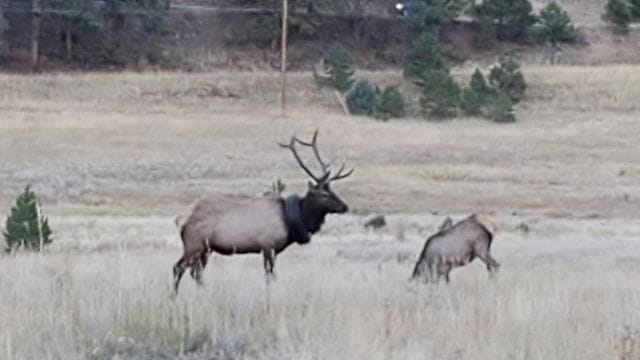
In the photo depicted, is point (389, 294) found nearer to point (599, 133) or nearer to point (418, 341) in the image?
point (418, 341)

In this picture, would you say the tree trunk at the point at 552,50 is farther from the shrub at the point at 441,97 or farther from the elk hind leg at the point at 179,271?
the elk hind leg at the point at 179,271

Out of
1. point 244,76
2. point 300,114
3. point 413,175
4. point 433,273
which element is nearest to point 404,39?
→ point 244,76

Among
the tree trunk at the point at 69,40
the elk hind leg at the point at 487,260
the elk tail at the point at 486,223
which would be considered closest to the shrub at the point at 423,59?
the tree trunk at the point at 69,40

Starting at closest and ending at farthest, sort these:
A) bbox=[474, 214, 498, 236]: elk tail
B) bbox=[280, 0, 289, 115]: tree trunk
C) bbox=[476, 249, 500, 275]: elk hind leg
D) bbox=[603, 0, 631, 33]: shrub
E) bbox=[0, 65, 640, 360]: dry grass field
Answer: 1. bbox=[0, 65, 640, 360]: dry grass field
2. bbox=[476, 249, 500, 275]: elk hind leg
3. bbox=[474, 214, 498, 236]: elk tail
4. bbox=[280, 0, 289, 115]: tree trunk
5. bbox=[603, 0, 631, 33]: shrub

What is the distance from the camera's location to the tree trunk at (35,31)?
7543 centimetres

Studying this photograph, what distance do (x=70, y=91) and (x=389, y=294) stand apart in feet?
192

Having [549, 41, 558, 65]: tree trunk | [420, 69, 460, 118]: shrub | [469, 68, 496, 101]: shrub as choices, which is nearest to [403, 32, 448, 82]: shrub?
[469, 68, 496, 101]: shrub

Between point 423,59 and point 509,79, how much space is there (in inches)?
185

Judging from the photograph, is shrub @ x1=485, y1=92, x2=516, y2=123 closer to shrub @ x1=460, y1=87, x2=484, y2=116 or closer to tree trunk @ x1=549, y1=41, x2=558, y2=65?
shrub @ x1=460, y1=87, x2=484, y2=116

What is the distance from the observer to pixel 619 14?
271ft

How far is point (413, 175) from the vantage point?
5006 centimetres

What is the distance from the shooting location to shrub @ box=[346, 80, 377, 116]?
217ft

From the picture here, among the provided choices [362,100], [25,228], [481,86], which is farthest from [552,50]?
[25,228]

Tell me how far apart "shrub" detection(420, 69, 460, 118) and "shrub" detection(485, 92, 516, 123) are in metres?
1.47
